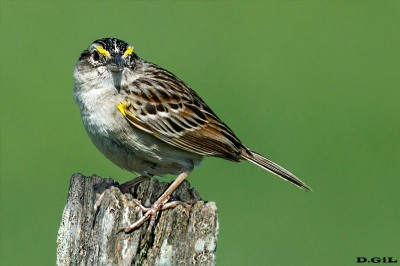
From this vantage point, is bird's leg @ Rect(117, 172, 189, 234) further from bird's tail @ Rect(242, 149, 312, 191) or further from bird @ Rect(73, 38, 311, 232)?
bird's tail @ Rect(242, 149, 312, 191)

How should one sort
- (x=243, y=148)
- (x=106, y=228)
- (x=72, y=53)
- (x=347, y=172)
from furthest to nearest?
(x=72, y=53)
(x=347, y=172)
(x=243, y=148)
(x=106, y=228)

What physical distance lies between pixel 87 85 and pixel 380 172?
5482mm

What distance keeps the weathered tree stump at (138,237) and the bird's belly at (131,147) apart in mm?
1280

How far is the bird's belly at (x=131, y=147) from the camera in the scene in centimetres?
724

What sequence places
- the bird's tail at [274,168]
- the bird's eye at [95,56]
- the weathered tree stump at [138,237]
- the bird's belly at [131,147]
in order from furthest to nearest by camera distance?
the bird's tail at [274,168]
the bird's eye at [95,56]
the bird's belly at [131,147]
the weathered tree stump at [138,237]

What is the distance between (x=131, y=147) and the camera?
7.30 metres

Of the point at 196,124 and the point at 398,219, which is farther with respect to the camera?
the point at 398,219

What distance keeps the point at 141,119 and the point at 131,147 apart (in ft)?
0.95

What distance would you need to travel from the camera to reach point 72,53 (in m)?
13.2

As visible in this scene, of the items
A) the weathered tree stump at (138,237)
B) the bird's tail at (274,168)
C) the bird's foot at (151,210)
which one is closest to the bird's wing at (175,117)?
the bird's tail at (274,168)

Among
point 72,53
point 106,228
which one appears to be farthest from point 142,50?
point 106,228

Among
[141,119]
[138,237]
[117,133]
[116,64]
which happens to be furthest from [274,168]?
[138,237]

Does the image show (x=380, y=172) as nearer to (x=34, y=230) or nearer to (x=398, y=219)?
(x=398, y=219)

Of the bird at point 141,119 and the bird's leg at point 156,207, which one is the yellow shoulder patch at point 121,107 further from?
the bird's leg at point 156,207
